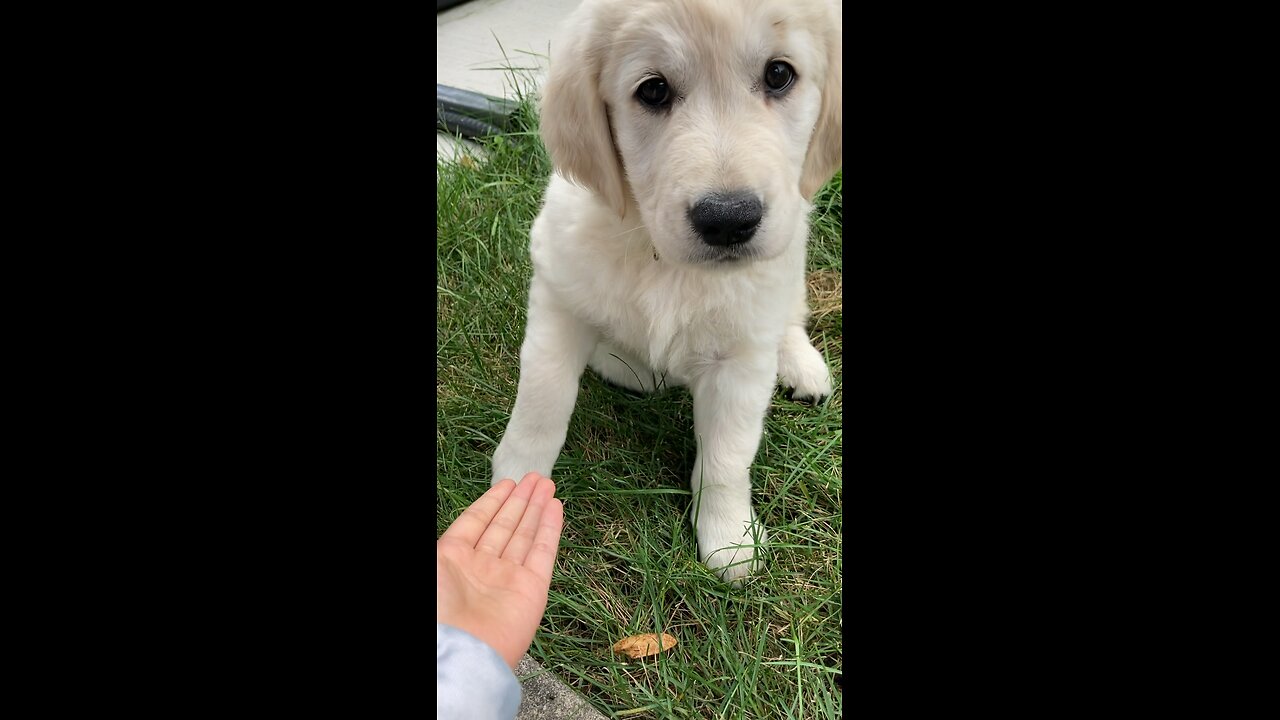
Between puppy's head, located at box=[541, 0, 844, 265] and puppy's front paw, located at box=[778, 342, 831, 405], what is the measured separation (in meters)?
0.92

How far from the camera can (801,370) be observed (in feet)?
9.33

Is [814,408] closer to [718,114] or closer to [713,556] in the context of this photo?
[713,556]

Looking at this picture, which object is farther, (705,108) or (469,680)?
(705,108)

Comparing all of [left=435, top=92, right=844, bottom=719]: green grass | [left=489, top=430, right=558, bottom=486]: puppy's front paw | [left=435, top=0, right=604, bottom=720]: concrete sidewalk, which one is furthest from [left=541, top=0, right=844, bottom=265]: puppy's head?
[left=435, top=0, right=604, bottom=720]: concrete sidewalk

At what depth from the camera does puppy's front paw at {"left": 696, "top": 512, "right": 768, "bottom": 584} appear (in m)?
2.24

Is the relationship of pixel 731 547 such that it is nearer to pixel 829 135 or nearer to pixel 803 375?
pixel 803 375

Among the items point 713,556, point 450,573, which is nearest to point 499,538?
point 450,573

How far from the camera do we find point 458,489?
8.09ft

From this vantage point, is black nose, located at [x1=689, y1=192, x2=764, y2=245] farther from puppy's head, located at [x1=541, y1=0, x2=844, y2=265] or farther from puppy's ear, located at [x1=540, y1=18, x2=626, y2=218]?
puppy's ear, located at [x1=540, y1=18, x2=626, y2=218]

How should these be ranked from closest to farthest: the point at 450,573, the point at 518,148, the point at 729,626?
1. the point at 450,573
2. the point at 729,626
3. the point at 518,148

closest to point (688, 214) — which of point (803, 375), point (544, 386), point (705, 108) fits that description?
point (705, 108)

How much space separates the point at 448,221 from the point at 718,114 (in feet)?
5.93

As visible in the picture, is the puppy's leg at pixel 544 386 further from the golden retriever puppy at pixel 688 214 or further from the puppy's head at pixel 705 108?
the puppy's head at pixel 705 108

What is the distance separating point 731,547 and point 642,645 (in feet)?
Result: 1.16
